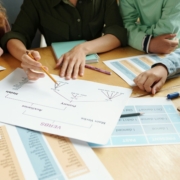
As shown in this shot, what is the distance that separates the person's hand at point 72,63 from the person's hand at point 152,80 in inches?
7.3

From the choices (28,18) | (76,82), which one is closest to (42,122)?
(76,82)

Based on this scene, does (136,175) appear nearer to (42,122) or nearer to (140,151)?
(140,151)

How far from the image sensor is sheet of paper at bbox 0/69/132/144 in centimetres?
52

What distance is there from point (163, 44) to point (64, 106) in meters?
0.49

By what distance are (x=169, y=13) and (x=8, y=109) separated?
2.20 ft

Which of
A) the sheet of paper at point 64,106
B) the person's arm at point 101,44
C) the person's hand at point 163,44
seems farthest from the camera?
the person's hand at point 163,44

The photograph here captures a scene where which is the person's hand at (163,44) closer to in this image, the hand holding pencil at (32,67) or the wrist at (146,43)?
the wrist at (146,43)

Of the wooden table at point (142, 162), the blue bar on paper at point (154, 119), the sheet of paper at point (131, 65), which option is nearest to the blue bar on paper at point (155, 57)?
the sheet of paper at point (131, 65)

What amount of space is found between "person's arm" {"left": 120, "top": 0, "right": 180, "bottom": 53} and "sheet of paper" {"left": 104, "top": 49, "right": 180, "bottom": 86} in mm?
54

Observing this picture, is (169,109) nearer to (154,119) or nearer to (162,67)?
(154,119)

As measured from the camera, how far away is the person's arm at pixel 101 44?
0.77 m

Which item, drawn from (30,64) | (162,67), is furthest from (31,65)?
(162,67)

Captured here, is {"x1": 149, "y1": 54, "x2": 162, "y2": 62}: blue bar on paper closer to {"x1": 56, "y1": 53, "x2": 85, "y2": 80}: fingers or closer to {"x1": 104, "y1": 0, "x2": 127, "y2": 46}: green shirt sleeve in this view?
{"x1": 104, "y1": 0, "x2": 127, "y2": 46}: green shirt sleeve

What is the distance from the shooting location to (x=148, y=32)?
3.14ft
